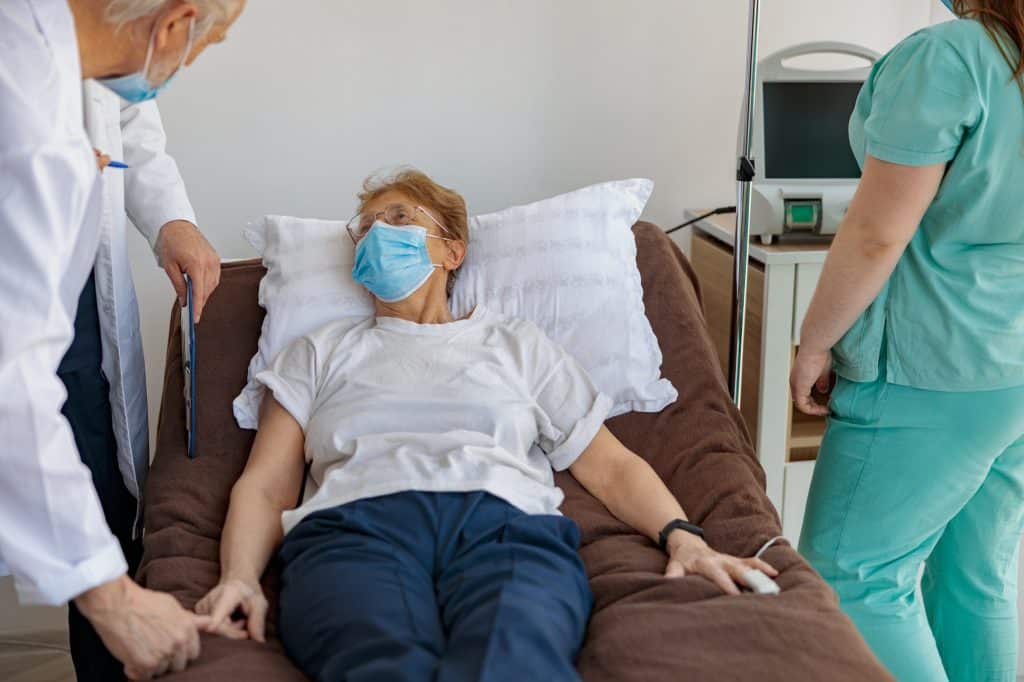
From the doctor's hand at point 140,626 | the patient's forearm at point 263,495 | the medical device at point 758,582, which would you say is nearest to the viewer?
the doctor's hand at point 140,626

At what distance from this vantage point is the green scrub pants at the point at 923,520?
1.56 m

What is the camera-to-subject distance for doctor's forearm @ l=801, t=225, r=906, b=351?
1476mm

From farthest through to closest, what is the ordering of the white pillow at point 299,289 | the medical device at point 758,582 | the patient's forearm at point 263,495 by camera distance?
the white pillow at point 299,289 < the patient's forearm at point 263,495 < the medical device at point 758,582

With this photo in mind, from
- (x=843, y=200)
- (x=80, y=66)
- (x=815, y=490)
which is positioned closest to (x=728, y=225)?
(x=843, y=200)

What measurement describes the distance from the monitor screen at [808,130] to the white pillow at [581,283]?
1.37 feet

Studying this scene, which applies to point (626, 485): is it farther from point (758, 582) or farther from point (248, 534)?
point (248, 534)

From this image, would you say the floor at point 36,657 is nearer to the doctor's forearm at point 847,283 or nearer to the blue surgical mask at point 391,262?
the blue surgical mask at point 391,262

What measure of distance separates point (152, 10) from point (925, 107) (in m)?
0.96

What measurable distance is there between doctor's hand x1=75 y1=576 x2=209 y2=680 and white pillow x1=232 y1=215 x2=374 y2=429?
65cm

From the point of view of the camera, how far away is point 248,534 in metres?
1.54

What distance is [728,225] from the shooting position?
247 centimetres

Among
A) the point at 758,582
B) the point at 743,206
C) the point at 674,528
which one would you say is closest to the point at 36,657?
the point at 674,528

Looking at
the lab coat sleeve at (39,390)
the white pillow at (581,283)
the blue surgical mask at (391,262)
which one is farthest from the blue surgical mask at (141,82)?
the white pillow at (581,283)

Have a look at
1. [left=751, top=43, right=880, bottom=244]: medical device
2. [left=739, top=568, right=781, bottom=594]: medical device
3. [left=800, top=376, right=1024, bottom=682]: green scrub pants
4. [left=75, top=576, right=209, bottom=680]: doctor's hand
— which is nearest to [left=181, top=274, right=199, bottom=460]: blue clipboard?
[left=75, top=576, right=209, bottom=680]: doctor's hand
